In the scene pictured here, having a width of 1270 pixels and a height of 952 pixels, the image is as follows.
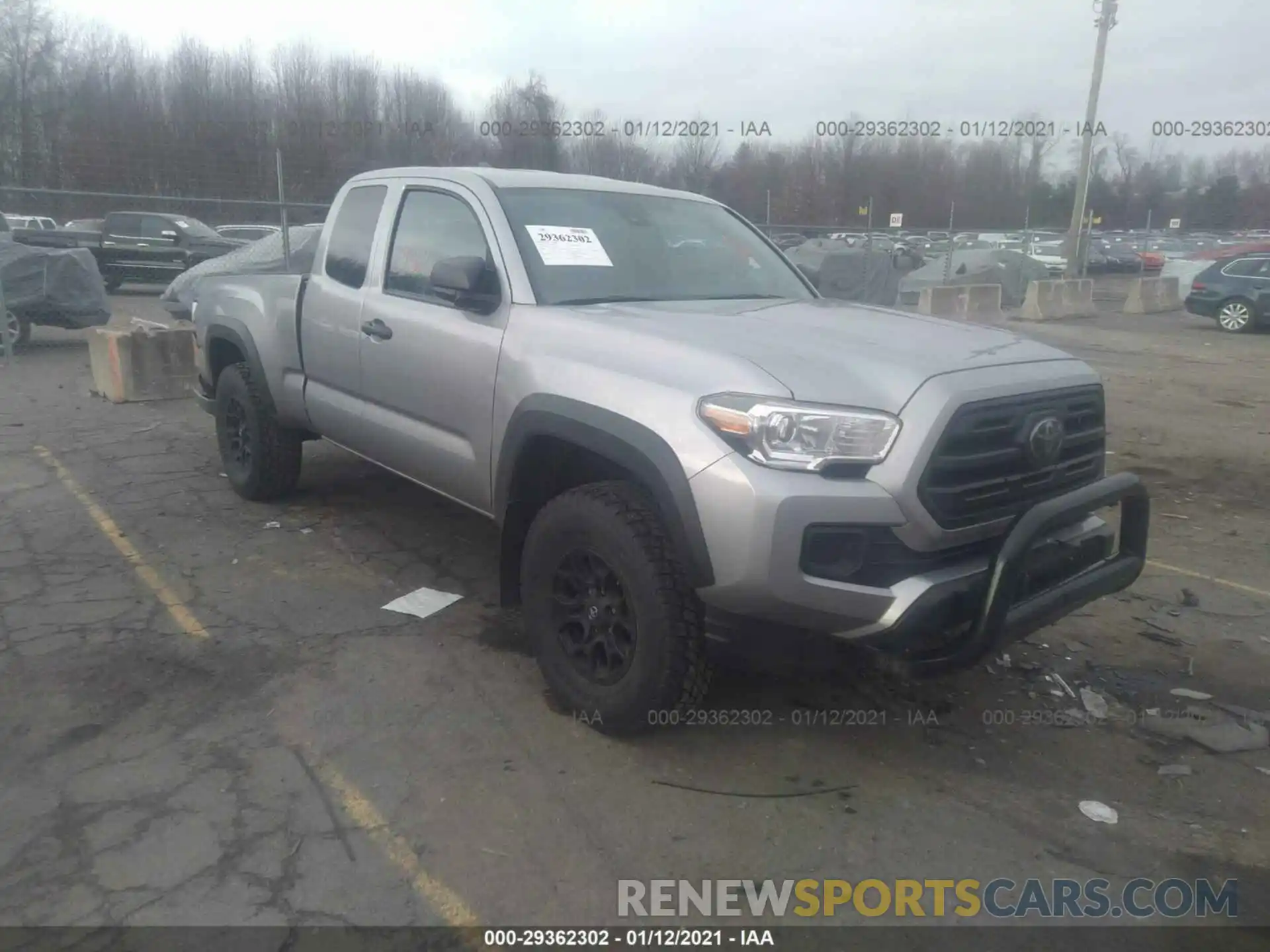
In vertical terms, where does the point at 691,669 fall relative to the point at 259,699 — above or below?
above

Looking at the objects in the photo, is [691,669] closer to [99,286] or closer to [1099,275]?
[99,286]

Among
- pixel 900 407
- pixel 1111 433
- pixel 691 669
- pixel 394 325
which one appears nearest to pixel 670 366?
pixel 900 407

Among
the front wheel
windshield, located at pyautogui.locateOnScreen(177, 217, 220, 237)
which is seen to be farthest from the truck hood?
windshield, located at pyautogui.locateOnScreen(177, 217, 220, 237)

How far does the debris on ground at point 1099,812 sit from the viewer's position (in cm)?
319

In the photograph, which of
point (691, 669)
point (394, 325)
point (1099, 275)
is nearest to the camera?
point (691, 669)

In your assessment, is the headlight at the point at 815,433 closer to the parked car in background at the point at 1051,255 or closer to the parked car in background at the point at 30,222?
the parked car in background at the point at 30,222

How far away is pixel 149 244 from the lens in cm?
2036

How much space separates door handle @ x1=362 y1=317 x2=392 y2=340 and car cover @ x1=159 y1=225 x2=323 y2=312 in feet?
28.8

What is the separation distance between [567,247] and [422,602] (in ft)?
6.09

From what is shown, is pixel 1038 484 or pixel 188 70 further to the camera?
pixel 188 70

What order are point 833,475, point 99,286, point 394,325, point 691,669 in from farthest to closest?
point 99,286
point 394,325
point 691,669
point 833,475

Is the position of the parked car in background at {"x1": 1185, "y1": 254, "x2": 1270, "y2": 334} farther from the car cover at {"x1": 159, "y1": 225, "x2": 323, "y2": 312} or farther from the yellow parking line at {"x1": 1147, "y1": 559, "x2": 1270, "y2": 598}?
the car cover at {"x1": 159, "y1": 225, "x2": 323, "y2": 312}

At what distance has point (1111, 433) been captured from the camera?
351 inches

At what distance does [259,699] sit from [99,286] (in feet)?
37.1
